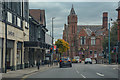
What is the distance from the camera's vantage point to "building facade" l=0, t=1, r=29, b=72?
25.0 m

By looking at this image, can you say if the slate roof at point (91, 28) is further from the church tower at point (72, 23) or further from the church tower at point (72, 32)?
the church tower at point (72, 32)

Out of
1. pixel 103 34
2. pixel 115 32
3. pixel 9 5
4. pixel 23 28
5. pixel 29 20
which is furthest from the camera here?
pixel 103 34

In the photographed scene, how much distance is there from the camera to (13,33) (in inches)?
1128

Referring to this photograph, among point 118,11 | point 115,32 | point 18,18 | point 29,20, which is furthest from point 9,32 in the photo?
point 115,32

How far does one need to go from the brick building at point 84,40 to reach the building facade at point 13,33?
6475 cm

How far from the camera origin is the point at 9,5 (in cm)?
2689

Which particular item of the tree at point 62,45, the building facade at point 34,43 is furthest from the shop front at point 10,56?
the tree at point 62,45

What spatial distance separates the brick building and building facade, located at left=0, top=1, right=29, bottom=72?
212 feet

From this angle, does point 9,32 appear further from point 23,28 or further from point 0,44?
point 23,28

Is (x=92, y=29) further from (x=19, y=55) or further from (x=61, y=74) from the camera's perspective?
(x=61, y=74)

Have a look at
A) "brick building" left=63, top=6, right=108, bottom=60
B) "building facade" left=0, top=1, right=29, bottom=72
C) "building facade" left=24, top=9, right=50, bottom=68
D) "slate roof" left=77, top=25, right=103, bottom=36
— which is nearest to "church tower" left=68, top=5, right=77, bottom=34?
"brick building" left=63, top=6, right=108, bottom=60

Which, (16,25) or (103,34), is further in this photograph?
(103,34)

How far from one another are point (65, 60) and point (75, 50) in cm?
6259

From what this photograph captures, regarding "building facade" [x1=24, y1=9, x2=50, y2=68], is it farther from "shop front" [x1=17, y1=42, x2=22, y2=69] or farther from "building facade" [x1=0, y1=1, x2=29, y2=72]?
"shop front" [x1=17, y1=42, x2=22, y2=69]
